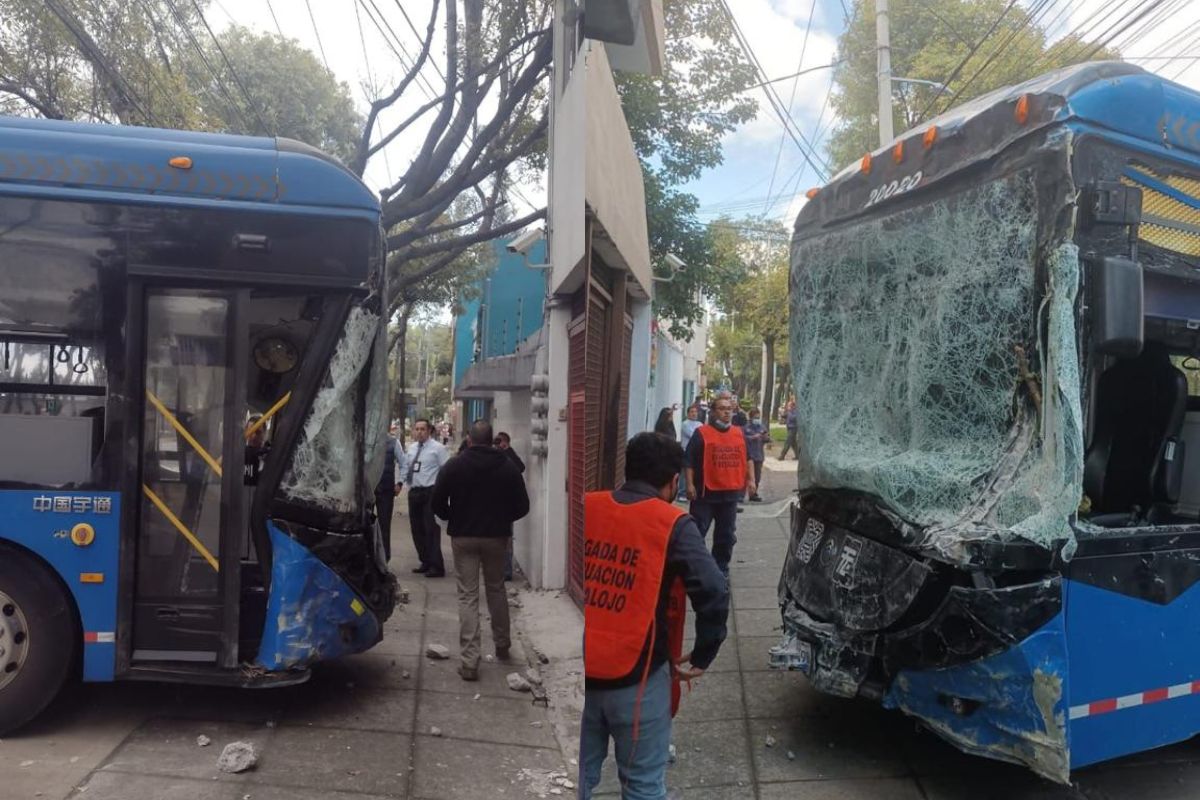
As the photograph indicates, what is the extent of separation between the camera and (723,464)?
8070mm

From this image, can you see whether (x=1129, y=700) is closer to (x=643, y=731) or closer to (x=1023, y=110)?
(x=643, y=731)

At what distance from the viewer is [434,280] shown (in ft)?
64.9

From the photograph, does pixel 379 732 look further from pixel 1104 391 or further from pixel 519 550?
pixel 519 550

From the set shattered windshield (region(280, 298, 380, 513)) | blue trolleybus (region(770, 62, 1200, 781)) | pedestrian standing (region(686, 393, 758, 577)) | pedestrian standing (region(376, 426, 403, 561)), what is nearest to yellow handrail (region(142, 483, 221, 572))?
shattered windshield (region(280, 298, 380, 513))

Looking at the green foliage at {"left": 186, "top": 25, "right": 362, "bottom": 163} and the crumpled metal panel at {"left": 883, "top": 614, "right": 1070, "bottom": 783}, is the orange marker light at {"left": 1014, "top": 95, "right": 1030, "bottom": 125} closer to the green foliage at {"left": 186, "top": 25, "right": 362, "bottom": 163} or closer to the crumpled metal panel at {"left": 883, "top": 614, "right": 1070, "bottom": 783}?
the crumpled metal panel at {"left": 883, "top": 614, "right": 1070, "bottom": 783}

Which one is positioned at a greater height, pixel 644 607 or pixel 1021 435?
pixel 1021 435

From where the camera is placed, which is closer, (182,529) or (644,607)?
(644,607)

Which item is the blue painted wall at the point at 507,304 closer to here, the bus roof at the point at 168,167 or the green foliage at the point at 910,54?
the bus roof at the point at 168,167

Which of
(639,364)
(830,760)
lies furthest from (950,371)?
(639,364)

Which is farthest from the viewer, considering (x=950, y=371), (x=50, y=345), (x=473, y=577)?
(x=473, y=577)

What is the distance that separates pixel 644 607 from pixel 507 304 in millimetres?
15295

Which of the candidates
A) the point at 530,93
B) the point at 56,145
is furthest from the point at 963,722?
the point at 530,93

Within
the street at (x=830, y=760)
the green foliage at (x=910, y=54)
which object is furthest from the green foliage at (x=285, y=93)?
the street at (x=830, y=760)

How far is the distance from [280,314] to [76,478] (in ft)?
4.45
